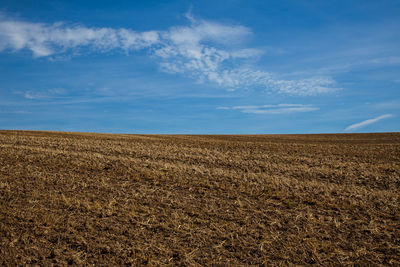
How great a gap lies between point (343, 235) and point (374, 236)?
96 cm

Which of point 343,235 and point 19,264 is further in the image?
point 343,235

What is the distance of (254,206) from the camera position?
407 inches

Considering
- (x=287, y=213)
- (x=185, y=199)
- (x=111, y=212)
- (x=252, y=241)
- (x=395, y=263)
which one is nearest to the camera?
(x=395, y=263)

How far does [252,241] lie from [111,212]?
4682mm

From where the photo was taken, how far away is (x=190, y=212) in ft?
31.4

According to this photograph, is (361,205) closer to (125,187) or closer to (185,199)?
(185,199)

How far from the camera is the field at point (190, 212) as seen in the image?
719 centimetres

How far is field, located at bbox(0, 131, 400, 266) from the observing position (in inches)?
283

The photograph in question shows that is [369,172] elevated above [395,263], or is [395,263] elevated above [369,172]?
[369,172]

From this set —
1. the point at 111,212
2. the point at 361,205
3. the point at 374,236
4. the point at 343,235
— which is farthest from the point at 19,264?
the point at 361,205

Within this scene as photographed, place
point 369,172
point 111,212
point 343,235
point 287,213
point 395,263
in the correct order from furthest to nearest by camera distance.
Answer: point 369,172
point 287,213
point 111,212
point 343,235
point 395,263

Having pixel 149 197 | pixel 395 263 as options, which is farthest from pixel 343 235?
pixel 149 197

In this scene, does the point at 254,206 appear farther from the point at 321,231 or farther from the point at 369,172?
the point at 369,172

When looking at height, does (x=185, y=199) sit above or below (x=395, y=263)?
above
